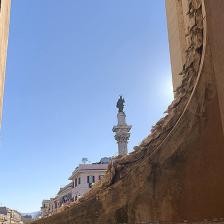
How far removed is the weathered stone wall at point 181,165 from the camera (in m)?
4.35

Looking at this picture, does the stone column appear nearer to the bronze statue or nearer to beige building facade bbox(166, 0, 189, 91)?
the bronze statue

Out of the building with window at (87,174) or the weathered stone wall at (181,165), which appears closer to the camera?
the weathered stone wall at (181,165)

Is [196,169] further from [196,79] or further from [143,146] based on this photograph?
[196,79]

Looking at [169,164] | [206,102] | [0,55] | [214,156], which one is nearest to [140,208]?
[169,164]

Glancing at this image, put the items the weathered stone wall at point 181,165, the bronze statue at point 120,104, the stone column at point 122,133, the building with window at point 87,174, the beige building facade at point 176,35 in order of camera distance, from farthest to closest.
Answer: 1. the building with window at point 87,174
2. the bronze statue at point 120,104
3. the stone column at point 122,133
4. the beige building facade at point 176,35
5. the weathered stone wall at point 181,165

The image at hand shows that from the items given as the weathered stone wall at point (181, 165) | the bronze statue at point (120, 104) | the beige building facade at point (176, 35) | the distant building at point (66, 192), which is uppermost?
the bronze statue at point (120, 104)

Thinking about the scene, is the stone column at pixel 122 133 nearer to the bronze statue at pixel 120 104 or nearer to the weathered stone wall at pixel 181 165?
the bronze statue at pixel 120 104

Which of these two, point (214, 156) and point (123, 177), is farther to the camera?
point (123, 177)

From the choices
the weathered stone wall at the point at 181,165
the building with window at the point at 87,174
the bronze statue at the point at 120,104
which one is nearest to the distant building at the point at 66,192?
the building with window at the point at 87,174

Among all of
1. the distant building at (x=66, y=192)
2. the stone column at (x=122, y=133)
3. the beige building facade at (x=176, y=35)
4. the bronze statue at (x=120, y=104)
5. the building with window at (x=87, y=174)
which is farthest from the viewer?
the distant building at (x=66, y=192)

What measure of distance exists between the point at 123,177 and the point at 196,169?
2.87 ft

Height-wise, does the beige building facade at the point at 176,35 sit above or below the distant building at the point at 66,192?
below

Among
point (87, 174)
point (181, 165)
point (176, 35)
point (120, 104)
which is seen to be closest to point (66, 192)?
point (87, 174)

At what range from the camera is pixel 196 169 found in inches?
174
